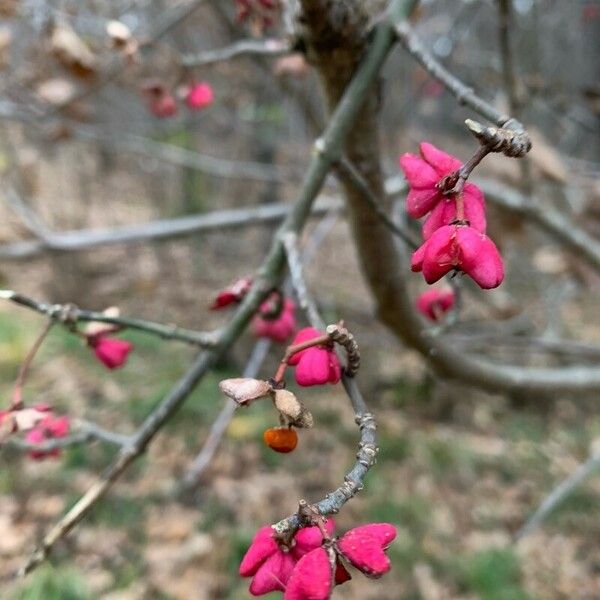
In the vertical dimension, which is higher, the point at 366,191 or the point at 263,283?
the point at 366,191

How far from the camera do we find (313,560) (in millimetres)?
622

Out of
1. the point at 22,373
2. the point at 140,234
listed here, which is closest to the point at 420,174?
the point at 22,373

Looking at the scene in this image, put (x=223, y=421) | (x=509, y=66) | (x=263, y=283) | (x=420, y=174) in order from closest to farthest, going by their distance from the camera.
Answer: (x=420, y=174) → (x=263, y=283) → (x=509, y=66) → (x=223, y=421)

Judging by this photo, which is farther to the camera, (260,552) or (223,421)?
(223,421)

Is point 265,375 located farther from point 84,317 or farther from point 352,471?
point 352,471

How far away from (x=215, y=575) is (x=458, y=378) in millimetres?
1722

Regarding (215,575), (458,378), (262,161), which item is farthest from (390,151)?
(215,575)

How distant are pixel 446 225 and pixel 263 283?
55 cm

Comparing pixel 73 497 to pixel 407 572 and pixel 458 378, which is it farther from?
pixel 458 378

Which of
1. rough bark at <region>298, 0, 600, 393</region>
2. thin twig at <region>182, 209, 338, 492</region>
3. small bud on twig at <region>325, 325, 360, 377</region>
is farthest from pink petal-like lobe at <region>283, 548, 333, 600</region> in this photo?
thin twig at <region>182, 209, 338, 492</region>

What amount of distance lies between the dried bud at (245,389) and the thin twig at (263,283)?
428 millimetres

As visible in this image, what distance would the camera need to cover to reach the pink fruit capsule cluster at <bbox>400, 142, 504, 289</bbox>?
2.15ft

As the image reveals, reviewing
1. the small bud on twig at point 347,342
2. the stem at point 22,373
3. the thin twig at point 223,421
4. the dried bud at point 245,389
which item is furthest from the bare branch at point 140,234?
→ the dried bud at point 245,389

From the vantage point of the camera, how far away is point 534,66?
3.13 metres
